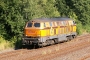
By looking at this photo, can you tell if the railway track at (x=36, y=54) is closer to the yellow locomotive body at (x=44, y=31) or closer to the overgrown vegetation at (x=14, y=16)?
the yellow locomotive body at (x=44, y=31)

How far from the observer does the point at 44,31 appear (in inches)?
945

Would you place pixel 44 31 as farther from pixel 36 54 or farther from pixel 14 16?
pixel 36 54

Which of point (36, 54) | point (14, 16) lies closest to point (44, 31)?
point (14, 16)

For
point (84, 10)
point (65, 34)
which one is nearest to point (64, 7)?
point (84, 10)

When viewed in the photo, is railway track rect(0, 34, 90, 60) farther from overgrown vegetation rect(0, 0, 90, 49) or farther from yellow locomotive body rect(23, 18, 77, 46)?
overgrown vegetation rect(0, 0, 90, 49)

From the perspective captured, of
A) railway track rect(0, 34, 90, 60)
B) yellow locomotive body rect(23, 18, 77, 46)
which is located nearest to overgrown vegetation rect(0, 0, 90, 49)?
yellow locomotive body rect(23, 18, 77, 46)

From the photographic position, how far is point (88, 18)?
146 ft

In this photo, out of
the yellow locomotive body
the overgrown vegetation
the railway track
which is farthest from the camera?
the overgrown vegetation

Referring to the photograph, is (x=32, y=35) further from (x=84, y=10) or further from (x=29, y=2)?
(x=84, y=10)

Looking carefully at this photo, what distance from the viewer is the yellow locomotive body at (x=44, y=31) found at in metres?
23.5

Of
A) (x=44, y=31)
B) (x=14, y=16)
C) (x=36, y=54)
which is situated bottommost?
(x=36, y=54)

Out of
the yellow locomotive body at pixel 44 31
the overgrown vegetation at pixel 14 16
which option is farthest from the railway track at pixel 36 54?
the overgrown vegetation at pixel 14 16

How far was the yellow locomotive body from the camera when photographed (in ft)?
77.3

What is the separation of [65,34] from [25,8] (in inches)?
213
